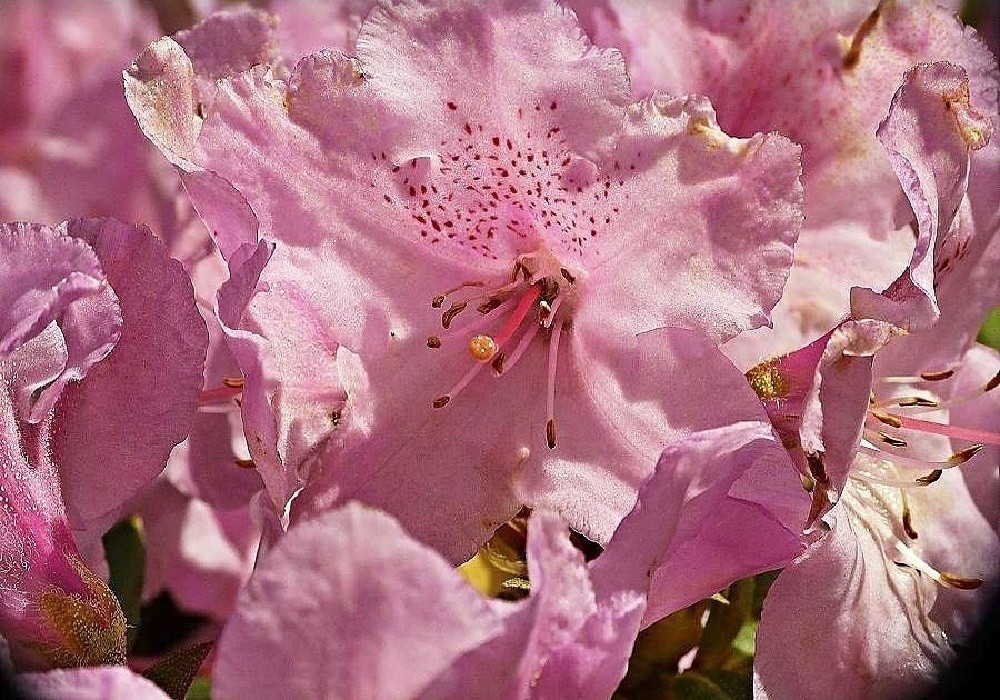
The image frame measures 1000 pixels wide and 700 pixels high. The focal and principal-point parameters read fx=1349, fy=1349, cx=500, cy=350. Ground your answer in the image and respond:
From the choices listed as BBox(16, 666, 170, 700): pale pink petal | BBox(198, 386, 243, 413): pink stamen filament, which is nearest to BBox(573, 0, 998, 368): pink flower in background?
BBox(198, 386, 243, 413): pink stamen filament

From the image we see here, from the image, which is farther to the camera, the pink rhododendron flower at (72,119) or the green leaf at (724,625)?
the pink rhododendron flower at (72,119)

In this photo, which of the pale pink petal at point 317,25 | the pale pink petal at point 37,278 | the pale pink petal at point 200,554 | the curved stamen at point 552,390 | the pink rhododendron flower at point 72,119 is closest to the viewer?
the pale pink petal at point 37,278

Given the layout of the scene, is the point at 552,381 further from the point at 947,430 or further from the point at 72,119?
the point at 72,119

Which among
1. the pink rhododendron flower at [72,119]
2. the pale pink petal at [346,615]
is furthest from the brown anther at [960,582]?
the pink rhododendron flower at [72,119]

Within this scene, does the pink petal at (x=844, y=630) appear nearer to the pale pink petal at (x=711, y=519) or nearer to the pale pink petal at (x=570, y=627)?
the pale pink petal at (x=711, y=519)

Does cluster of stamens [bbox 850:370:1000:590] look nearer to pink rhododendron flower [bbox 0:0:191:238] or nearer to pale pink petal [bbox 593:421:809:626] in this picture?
pale pink petal [bbox 593:421:809:626]

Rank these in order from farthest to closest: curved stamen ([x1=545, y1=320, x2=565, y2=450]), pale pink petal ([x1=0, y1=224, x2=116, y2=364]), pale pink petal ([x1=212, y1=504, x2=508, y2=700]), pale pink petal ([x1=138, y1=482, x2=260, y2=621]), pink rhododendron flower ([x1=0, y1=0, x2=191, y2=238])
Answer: pink rhododendron flower ([x1=0, y1=0, x2=191, y2=238])
pale pink petal ([x1=138, y1=482, x2=260, y2=621])
curved stamen ([x1=545, y1=320, x2=565, y2=450])
pale pink petal ([x1=0, y1=224, x2=116, y2=364])
pale pink petal ([x1=212, y1=504, x2=508, y2=700])

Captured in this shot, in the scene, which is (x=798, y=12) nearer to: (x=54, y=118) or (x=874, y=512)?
(x=874, y=512)

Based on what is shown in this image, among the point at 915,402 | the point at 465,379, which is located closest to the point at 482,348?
the point at 465,379
